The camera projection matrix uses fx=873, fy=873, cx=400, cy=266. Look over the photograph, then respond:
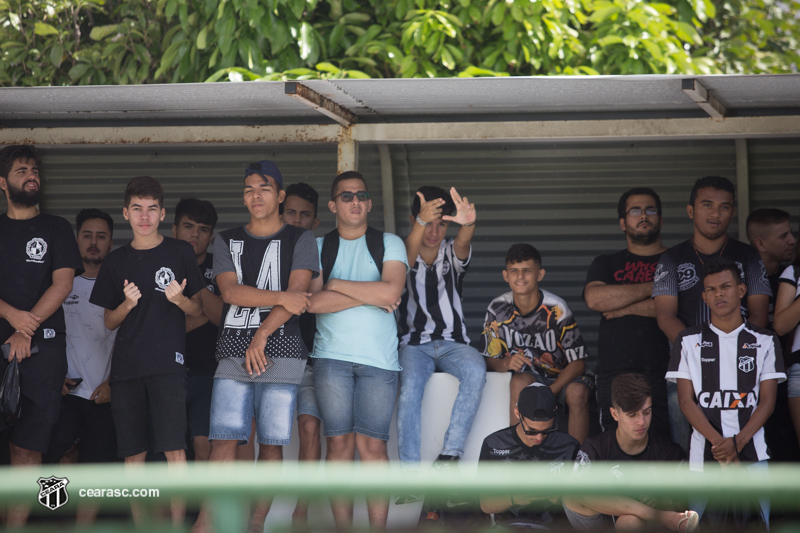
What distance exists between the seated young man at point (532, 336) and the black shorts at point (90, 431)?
90.5 inches

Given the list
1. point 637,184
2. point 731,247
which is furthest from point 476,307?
point 731,247

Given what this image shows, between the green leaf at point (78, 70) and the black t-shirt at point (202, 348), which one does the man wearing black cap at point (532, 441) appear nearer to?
the black t-shirt at point (202, 348)

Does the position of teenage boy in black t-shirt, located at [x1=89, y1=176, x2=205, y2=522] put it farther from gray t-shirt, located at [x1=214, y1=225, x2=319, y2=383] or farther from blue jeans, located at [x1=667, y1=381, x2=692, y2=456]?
blue jeans, located at [x1=667, y1=381, x2=692, y2=456]

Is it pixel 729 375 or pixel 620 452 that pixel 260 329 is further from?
pixel 729 375

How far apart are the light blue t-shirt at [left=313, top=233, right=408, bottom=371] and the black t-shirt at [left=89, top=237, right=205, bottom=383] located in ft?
2.41

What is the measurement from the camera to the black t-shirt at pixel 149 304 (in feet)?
14.8

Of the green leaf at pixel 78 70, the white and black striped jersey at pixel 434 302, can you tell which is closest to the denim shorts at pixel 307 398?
the white and black striped jersey at pixel 434 302

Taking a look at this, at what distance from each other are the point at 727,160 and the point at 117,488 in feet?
19.5

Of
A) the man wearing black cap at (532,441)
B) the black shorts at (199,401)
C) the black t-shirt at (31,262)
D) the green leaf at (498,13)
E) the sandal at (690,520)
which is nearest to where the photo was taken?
the sandal at (690,520)

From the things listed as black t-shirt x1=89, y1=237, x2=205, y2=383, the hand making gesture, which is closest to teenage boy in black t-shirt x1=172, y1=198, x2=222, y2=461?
black t-shirt x1=89, y1=237, x2=205, y2=383

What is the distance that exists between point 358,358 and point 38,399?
5.59 ft

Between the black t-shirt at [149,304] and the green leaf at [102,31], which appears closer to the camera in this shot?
the black t-shirt at [149,304]

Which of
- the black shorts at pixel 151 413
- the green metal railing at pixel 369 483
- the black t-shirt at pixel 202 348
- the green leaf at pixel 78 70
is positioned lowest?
the black shorts at pixel 151 413

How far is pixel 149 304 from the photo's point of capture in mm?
4621
